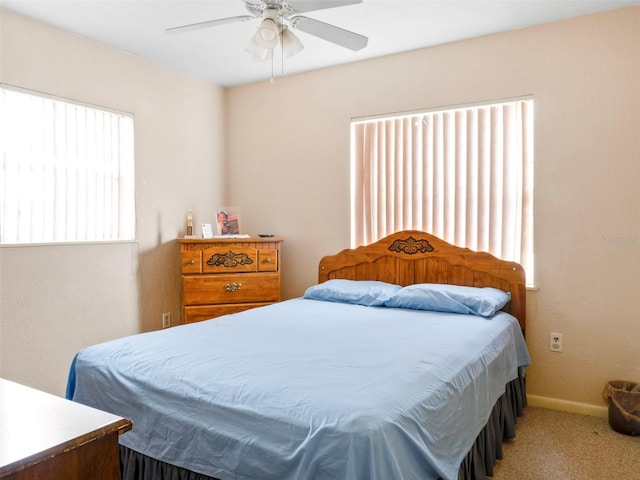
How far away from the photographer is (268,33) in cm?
214

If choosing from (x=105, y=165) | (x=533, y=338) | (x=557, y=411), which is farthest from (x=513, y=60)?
(x=105, y=165)

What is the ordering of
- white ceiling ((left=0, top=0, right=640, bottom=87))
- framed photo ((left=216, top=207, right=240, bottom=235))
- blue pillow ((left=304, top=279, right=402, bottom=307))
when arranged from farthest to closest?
framed photo ((left=216, top=207, right=240, bottom=235)) < blue pillow ((left=304, top=279, right=402, bottom=307)) < white ceiling ((left=0, top=0, right=640, bottom=87))

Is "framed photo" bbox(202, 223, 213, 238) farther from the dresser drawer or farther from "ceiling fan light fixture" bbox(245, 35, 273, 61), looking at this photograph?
"ceiling fan light fixture" bbox(245, 35, 273, 61)

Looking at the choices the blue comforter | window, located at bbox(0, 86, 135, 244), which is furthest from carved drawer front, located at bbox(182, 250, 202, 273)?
the blue comforter

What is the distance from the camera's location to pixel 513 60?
3.11 m

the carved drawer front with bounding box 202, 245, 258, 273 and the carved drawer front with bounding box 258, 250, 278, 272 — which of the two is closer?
the carved drawer front with bounding box 202, 245, 258, 273

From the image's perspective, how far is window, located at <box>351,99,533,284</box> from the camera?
10.3ft

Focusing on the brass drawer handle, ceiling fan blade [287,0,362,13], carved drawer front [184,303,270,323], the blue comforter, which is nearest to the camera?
the blue comforter

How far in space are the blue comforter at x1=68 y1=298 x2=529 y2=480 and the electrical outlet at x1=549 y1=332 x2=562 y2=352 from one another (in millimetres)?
711

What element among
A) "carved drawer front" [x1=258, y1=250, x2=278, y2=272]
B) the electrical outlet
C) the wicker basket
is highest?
"carved drawer front" [x1=258, y1=250, x2=278, y2=272]

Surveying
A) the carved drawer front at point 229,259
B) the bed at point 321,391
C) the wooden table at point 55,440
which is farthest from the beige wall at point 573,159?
the wooden table at point 55,440

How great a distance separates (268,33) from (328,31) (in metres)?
0.32

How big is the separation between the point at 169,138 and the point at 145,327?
1.51 metres

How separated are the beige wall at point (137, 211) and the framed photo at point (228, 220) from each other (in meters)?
0.20
